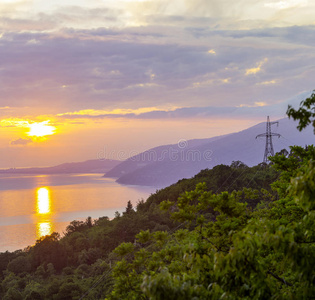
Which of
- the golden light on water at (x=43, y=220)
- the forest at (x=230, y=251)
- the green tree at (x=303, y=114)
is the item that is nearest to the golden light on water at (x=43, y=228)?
the golden light on water at (x=43, y=220)

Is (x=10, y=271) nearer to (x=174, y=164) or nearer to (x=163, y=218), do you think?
(x=163, y=218)

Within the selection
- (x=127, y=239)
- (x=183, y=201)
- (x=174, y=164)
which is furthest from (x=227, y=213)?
(x=174, y=164)

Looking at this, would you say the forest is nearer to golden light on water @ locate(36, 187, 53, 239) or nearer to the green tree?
the green tree

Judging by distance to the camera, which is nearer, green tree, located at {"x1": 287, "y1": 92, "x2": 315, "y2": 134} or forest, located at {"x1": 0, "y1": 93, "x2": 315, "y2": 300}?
forest, located at {"x1": 0, "y1": 93, "x2": 315, "y2": 300}

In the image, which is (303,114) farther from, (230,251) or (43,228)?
(43,228)

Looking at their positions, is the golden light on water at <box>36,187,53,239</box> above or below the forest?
below

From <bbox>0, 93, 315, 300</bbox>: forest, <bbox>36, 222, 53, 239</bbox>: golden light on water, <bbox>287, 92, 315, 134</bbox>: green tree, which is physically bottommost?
<bbox>36, 222, 53, 239</bbox>: golden light on water

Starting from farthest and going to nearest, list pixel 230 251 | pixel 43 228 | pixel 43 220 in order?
pixel 43 220
pixel 43 228
pixel 230 251

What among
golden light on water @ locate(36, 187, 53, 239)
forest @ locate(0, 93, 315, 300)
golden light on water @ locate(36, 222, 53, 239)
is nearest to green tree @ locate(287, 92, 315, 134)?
forest @ locate(0, 93, 315, 300)

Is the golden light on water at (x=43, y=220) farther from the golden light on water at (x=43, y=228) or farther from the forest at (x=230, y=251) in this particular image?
the forest at (x=230, y=251)

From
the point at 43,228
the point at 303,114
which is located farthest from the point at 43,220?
the point at 303,114

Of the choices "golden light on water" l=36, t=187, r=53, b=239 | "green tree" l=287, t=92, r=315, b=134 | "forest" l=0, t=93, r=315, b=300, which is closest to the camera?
"forest" l=0, t=93, r=315, b=300
